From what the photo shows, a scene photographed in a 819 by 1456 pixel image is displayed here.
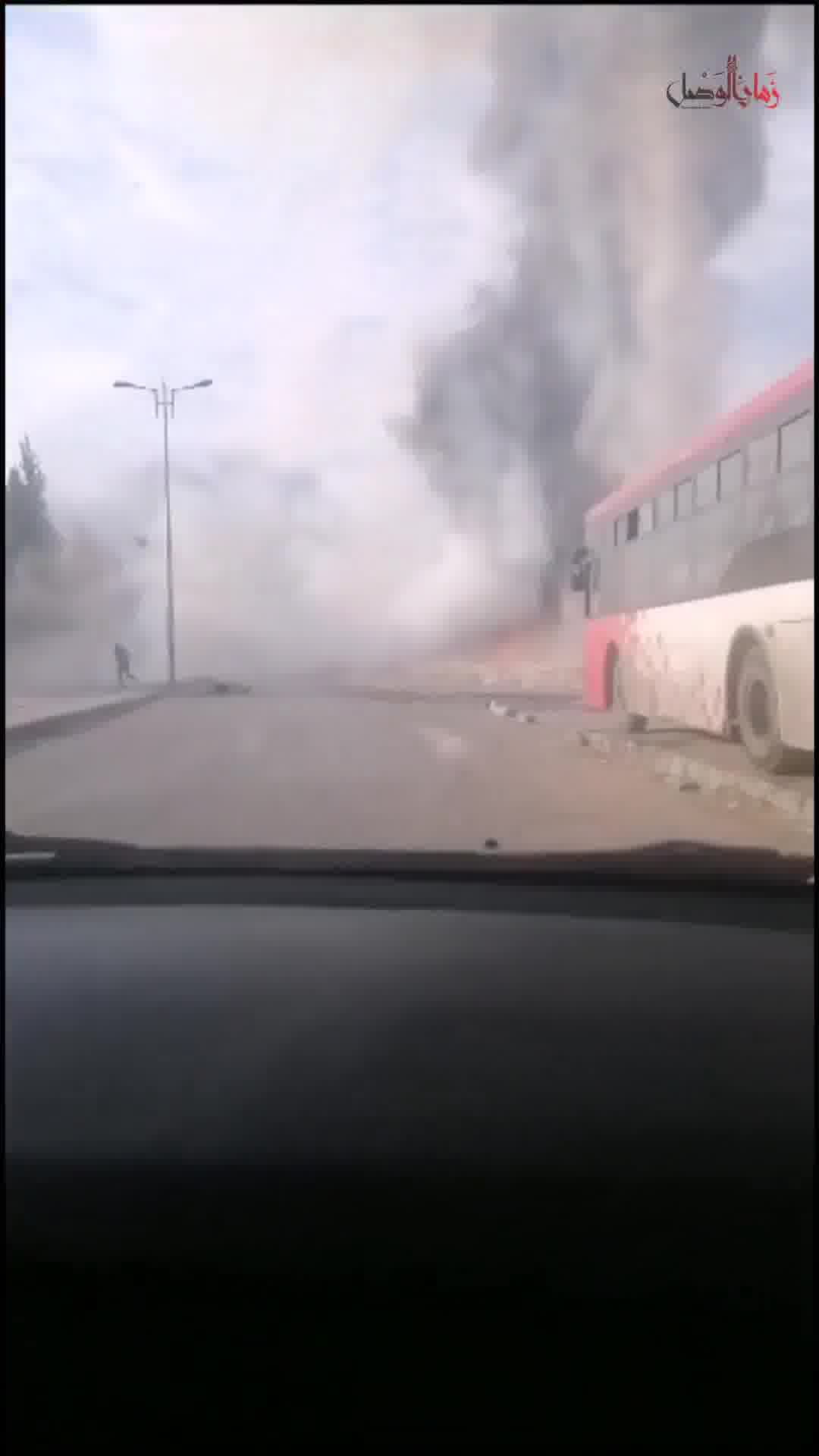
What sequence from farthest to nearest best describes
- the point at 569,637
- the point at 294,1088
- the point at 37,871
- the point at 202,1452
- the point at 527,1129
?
1. the point at 569,637
2. the point at 37,871
3. the point at 294,1088
4. the point at 527,1129
5. the point at 202,1452

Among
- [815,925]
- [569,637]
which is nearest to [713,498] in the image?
[569,637]

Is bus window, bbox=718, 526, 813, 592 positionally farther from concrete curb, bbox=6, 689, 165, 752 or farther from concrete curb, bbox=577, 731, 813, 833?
concrete curb, bbox=6, 689, 165, 752

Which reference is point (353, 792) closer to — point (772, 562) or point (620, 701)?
point (772, 562)

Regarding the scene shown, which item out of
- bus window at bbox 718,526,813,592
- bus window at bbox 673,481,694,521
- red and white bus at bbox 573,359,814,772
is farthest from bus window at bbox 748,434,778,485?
bus window at bbox 673,481,694,521

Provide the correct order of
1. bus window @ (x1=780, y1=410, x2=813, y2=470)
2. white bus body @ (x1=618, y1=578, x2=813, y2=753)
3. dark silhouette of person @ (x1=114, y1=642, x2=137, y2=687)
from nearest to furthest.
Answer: white bus body @ (x1=618, y1=578, x2=813, y2=753)
bus window @ (x1=780, y1=410, x2=813, y2=470)
dark silhouette of person @ (x1=114, y1=642, x2=137, y2=687)

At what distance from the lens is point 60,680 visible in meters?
11.3

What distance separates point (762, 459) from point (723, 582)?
1139 millimetres

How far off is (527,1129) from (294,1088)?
562mm

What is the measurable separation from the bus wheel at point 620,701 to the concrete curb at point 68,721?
4.71 metres

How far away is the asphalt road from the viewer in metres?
5.66

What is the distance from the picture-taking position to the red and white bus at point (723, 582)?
28.5 ft

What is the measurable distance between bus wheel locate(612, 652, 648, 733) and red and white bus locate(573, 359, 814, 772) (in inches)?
1.0

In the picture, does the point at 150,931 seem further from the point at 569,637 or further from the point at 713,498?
the point at 569,637

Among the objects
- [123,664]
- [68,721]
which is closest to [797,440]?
[68,721]
